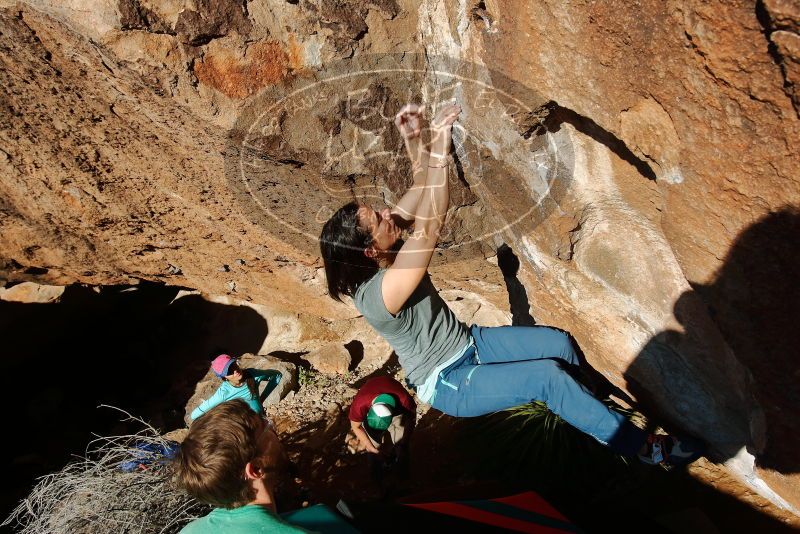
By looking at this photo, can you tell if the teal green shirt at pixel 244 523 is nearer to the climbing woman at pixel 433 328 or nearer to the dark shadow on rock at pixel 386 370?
the climbing woman at pixel 433 328

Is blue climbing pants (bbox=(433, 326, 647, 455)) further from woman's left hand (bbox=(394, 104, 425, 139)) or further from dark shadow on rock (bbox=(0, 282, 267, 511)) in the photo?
dark shadow on rock (bbox=(0, 282, 267, 511))

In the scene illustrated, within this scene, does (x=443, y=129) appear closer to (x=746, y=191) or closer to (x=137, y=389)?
(x=746, y=191)

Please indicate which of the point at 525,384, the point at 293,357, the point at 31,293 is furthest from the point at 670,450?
the point at 31,293

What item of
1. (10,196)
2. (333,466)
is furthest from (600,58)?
(10,196)

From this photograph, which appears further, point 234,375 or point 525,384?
point 234,375

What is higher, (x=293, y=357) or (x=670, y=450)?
(x=670, y=450)

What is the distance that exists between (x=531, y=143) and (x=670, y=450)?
1548 mm

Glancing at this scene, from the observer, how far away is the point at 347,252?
90.9 inches

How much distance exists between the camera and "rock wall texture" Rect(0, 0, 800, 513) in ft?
5.35

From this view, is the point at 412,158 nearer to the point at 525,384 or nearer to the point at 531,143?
the point at 531,143

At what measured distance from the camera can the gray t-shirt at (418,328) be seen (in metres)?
2.23

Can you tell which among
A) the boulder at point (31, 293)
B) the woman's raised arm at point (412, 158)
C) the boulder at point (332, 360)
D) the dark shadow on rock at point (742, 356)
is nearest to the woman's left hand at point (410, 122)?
the woman's raised arm at point (412, 158)

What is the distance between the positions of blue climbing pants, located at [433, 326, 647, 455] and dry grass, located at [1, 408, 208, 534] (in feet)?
5.57

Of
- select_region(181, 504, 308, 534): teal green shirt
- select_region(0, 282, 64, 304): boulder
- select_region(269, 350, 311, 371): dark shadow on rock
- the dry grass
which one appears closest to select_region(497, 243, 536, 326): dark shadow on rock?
select_region(181, 504, 308, 534): teal green shirt
